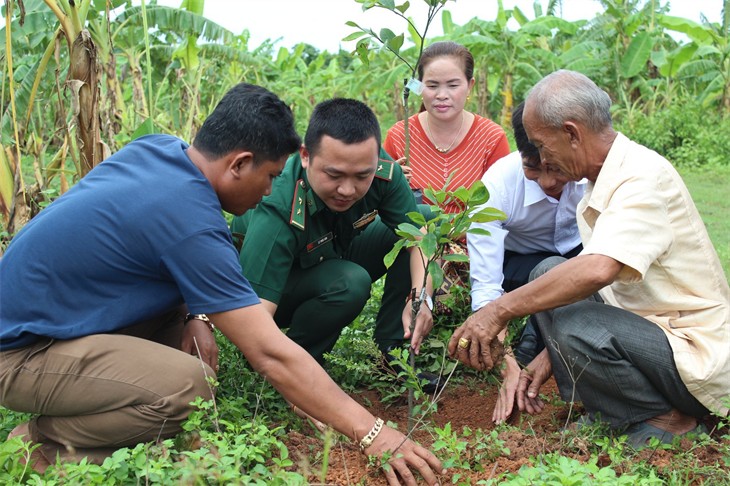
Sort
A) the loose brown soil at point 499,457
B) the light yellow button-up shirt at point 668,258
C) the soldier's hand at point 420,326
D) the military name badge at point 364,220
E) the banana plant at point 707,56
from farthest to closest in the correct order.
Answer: the banana plant at point 707,56, the military name badge at point 364,220, the soldier's hand at point 420,326, the light yellow button-up shirt at point 668,258, the loose brown soil at point 499,457

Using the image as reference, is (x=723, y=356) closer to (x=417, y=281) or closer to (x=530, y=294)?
(x=530, y=294)

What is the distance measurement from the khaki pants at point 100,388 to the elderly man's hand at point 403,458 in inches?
26.5

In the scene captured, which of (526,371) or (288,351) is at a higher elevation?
(288,351)

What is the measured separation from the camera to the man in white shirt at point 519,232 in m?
3.62

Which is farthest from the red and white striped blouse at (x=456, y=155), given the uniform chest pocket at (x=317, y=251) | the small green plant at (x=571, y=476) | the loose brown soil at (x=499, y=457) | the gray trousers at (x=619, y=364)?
the small green plant at (x=571, y=476)

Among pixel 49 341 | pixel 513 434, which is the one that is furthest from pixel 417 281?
pixel 49 341

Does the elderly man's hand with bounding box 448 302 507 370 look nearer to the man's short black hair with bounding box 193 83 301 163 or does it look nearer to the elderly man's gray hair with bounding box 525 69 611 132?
the elderly man's gray hair with bounding box 525 69 611 132

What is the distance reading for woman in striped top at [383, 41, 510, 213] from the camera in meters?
4.86

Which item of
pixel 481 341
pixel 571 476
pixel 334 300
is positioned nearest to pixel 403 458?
pixel 571 476

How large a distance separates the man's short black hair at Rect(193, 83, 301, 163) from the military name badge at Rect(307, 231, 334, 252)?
0.83 meters

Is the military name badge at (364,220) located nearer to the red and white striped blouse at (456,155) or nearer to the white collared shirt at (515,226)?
the white collared shirt at (515,226)

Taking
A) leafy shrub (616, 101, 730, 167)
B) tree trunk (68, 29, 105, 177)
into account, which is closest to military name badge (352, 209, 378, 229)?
tree trunk (68, 29, 105, 177)

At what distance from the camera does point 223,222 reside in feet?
8.65

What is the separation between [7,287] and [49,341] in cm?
22
